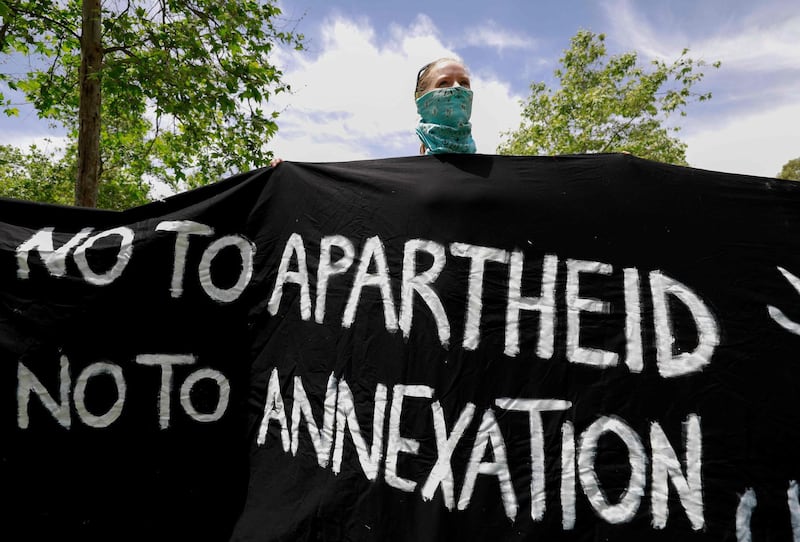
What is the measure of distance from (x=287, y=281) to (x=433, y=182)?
77cm

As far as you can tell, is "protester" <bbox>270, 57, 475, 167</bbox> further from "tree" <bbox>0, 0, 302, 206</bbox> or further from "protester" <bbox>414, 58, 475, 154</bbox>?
"tree" <bbox>0, 0, 302, 206</bbox>

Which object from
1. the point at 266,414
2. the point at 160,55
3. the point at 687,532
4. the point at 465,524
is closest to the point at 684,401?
the point at 687,532

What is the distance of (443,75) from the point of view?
7.85 ft

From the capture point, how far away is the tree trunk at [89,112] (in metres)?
4.98

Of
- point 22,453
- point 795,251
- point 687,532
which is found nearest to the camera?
point 687,532

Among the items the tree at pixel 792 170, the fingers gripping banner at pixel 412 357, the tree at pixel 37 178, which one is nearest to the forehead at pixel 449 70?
the fingers gripping banner at pixel 412 357

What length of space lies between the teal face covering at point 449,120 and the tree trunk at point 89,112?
415 centimetres

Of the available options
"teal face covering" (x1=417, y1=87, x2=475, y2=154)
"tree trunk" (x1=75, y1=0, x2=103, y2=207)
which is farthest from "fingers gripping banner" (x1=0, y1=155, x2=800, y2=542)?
"tree trunk" (x1=75, y1=0, x2=103, y2=207)

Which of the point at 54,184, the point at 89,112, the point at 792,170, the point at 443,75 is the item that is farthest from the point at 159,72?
the point at 792,170

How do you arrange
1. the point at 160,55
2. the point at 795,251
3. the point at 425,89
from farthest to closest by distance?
the point at 160,55, the point at 425,89, the point at 795,251

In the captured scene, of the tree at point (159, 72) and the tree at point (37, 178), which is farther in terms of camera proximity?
the tree at point (37, 178)

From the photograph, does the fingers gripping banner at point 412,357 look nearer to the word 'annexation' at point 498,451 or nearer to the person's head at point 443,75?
the word 'annexation' at point 498,451

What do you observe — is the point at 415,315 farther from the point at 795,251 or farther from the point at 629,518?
the point at 795,251

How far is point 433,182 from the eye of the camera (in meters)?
2.13
